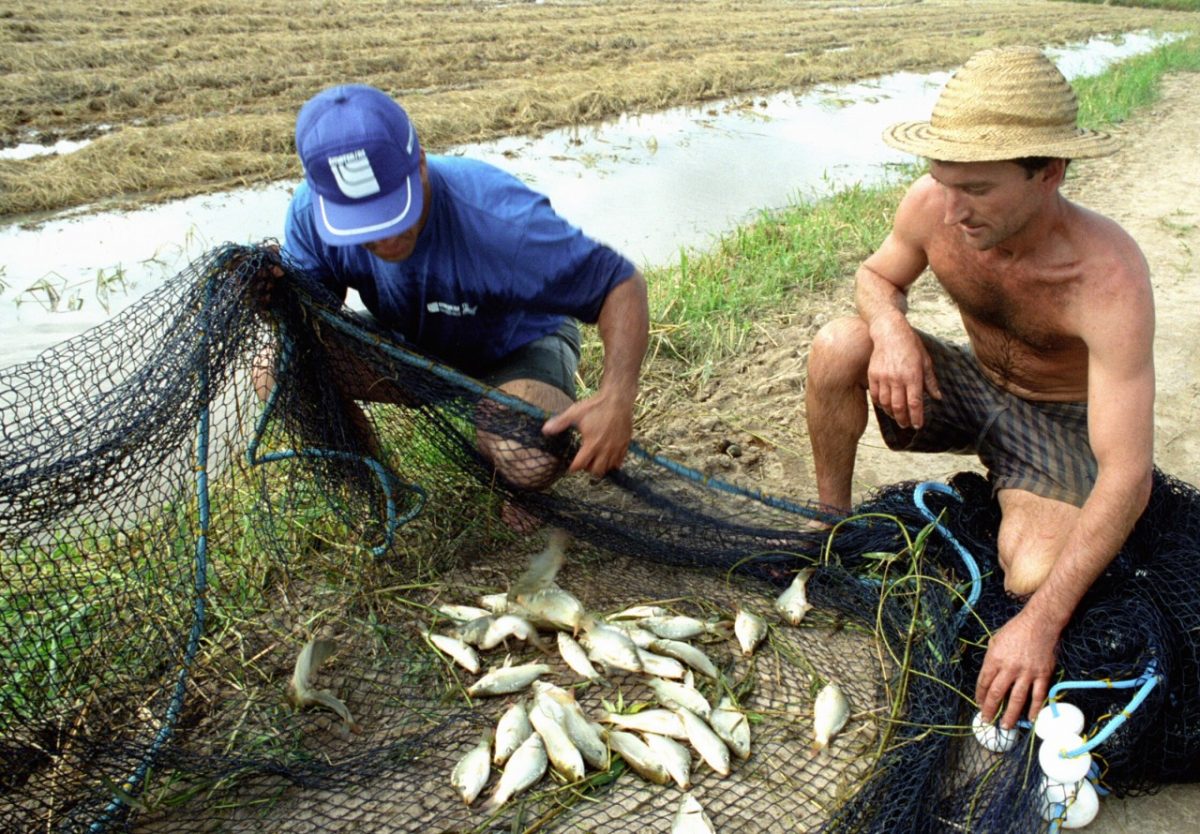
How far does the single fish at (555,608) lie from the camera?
282cm

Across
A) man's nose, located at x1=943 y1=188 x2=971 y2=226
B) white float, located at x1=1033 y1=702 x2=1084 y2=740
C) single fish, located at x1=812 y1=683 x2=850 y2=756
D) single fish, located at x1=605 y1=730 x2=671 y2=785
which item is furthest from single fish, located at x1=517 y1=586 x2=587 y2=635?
man's nose, located at x1=943 y1=188 x2=971 y2=226

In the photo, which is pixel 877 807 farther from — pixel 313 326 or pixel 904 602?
pixel 313 326

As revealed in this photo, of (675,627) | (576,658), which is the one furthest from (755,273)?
(576,658)

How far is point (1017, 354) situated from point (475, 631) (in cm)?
189

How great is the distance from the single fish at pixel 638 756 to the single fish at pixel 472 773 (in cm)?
32

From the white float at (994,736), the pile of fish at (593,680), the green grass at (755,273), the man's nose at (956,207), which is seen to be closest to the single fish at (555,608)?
the pile of fish at (593,680)

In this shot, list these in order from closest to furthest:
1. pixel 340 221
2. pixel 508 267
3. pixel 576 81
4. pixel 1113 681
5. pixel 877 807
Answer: pixel 877 807 → pixel 1113 681 → pixel 340 221 → pixel 508 267 → pixel 576 81

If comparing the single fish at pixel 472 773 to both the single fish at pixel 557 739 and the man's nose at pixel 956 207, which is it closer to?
the single fish at pixel 557 739

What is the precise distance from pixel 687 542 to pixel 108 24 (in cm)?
1398

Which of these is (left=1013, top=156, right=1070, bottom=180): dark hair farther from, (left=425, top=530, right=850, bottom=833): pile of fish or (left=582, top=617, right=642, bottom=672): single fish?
(left=582, top=617, right=642, bottom=672): single fish

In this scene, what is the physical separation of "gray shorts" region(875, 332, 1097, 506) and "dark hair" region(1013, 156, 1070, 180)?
798 mm

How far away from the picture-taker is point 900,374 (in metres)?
2.96

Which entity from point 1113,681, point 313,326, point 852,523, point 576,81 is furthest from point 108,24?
point 1113,681

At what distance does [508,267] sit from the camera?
10.2ft
